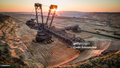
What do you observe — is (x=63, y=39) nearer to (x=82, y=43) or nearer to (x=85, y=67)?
(x=82, y=43)

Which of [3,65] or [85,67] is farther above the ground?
[3,65]

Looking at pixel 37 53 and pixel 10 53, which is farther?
pixel 37 53

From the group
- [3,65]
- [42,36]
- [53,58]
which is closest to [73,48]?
[53,58]

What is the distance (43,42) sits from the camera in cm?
1154

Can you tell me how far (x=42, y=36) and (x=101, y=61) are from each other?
31.4ft

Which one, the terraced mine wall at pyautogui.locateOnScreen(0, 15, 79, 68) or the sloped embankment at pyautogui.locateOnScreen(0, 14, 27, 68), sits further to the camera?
the terraced mine wall at pyautogui.locateOnScreen(0, 15, 79, 68)

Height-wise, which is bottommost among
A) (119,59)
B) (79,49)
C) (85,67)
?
(79,49)

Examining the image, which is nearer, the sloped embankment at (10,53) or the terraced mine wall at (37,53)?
the sloped embankment at (10,53)

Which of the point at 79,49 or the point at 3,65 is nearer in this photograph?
the point at 3,65

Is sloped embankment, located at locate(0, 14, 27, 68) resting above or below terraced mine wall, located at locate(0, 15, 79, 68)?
above

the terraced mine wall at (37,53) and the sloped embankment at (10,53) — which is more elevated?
the sloped embankment at (10,53)

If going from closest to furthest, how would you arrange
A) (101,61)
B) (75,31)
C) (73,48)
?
(101,61), (73,48), (75,31)

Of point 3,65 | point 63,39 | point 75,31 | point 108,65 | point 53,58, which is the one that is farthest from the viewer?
point 75,31

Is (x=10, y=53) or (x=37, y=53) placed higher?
(x=10, y=53)
